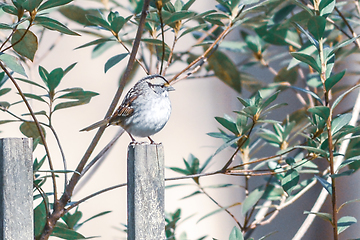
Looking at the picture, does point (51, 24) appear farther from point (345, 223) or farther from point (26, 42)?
point (345, 223)

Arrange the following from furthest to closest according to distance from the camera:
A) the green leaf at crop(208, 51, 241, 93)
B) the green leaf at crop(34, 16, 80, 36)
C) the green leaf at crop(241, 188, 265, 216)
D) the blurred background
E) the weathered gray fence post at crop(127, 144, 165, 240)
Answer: the blurred background
the green leaf at crop(208, 51, 241, 93)
the green leaf at crop(241, 188, 265, 216)
the green leaf at crop(34, 16, 80, 36)
the weathered gray fence post at crop(127, 144, 165, 240)

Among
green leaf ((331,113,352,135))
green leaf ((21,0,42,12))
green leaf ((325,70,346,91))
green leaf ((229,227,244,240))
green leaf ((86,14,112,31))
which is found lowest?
green leaf ((229,227,244,240))

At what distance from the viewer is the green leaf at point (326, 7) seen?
1.03m

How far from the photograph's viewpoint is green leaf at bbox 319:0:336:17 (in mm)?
1027

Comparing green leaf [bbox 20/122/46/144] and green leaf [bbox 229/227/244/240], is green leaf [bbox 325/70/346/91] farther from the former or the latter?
green leaf [bbox 20/122/46/144]

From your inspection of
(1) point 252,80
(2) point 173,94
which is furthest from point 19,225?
(2) point 173,94

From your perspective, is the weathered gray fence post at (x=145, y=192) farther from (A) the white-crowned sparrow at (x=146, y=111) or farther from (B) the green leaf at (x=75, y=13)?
(B) the green leaf at (x=75, y=13)

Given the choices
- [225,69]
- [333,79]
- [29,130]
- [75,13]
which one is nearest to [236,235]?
[333,79]

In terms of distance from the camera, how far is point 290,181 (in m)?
1.05

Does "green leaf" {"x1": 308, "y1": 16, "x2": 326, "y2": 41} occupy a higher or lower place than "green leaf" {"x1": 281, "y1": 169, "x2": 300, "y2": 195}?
higher

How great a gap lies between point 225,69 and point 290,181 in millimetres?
698

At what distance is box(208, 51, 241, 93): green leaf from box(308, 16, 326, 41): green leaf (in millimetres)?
630

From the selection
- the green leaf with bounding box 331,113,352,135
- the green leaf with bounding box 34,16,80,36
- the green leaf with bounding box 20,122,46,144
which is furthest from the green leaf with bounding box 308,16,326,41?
the green leaf with bounding box 20,122,46,144

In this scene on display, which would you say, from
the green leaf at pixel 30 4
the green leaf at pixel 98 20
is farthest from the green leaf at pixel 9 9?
the green leaf at pixel 98 20
